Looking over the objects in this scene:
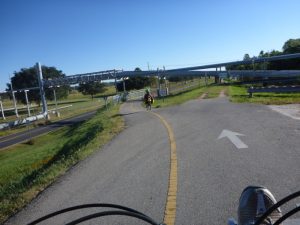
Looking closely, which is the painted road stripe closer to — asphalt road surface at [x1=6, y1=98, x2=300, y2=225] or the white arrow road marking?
asphalt road surface at [x1=6, y1=98, x2=300, y2=225]

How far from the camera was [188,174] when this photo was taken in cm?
784

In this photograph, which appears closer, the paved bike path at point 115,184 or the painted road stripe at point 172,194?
the painted road stripe at point 172,194

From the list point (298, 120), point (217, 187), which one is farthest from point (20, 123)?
point (217, 187)

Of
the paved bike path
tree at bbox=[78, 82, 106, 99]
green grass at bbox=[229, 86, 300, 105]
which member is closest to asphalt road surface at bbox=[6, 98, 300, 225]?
the paved bike path

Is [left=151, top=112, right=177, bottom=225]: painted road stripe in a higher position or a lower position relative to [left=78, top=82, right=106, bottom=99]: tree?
higher

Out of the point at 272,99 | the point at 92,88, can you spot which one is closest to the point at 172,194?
the point at 272,99

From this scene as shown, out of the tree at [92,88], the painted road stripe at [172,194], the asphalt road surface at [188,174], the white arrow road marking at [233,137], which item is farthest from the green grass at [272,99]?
the tree at [92,88]

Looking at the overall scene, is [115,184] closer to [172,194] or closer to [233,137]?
[172,194]

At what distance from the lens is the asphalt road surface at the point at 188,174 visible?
19.6 feet

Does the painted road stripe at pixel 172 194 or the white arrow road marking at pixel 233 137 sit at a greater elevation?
the painted road stripe at pixel 172 194

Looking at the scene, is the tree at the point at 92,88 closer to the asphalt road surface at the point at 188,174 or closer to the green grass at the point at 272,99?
the green grass at the point at 272,99

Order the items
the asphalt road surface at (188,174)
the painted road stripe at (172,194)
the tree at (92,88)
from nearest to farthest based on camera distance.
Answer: the painted road stripe at (172,194) → the asphalt road surface at (188,174) → the tree at (92,88)

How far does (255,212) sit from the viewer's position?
356cm

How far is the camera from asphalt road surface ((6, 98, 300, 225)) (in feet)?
19.6
